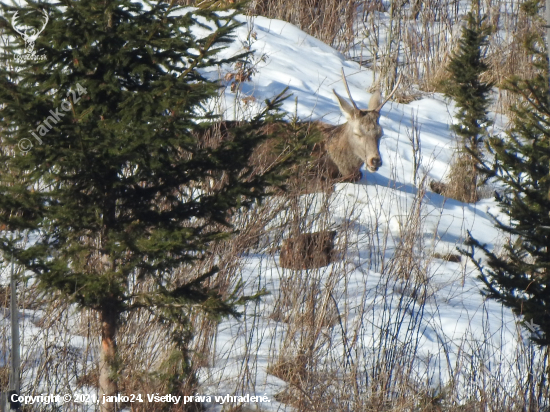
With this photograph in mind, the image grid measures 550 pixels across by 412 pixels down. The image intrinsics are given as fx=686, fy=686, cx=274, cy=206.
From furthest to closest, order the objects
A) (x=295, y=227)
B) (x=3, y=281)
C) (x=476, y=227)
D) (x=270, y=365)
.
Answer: (x=476, y=227), (x=295, y=227), (x=3, y=281), (x=270, y=365)

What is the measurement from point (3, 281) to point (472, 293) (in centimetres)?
336

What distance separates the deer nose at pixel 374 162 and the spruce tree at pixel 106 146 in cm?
513

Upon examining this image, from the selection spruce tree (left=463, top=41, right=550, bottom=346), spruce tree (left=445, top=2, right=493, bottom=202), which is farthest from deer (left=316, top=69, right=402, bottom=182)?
spruce tree (left=463, top=41, right=550, bottom=346)

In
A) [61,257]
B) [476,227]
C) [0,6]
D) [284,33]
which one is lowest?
[61,257]

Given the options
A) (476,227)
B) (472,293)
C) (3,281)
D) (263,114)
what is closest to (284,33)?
(476,227)

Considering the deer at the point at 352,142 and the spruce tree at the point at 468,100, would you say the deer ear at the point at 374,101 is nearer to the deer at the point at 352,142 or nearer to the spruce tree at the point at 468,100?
the deer at the point at 352,142

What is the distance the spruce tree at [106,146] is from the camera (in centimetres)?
260

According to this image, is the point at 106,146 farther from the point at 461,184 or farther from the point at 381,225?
the point at 461,184

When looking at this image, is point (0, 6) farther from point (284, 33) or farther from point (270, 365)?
point (284, 33)

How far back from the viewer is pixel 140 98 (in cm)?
265

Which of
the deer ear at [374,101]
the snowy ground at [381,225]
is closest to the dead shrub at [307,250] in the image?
the snowy ground at [381,225]

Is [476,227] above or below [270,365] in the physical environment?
above

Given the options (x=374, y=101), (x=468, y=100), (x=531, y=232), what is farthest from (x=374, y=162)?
(x=531, y=232)

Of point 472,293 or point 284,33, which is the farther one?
point 284,33
